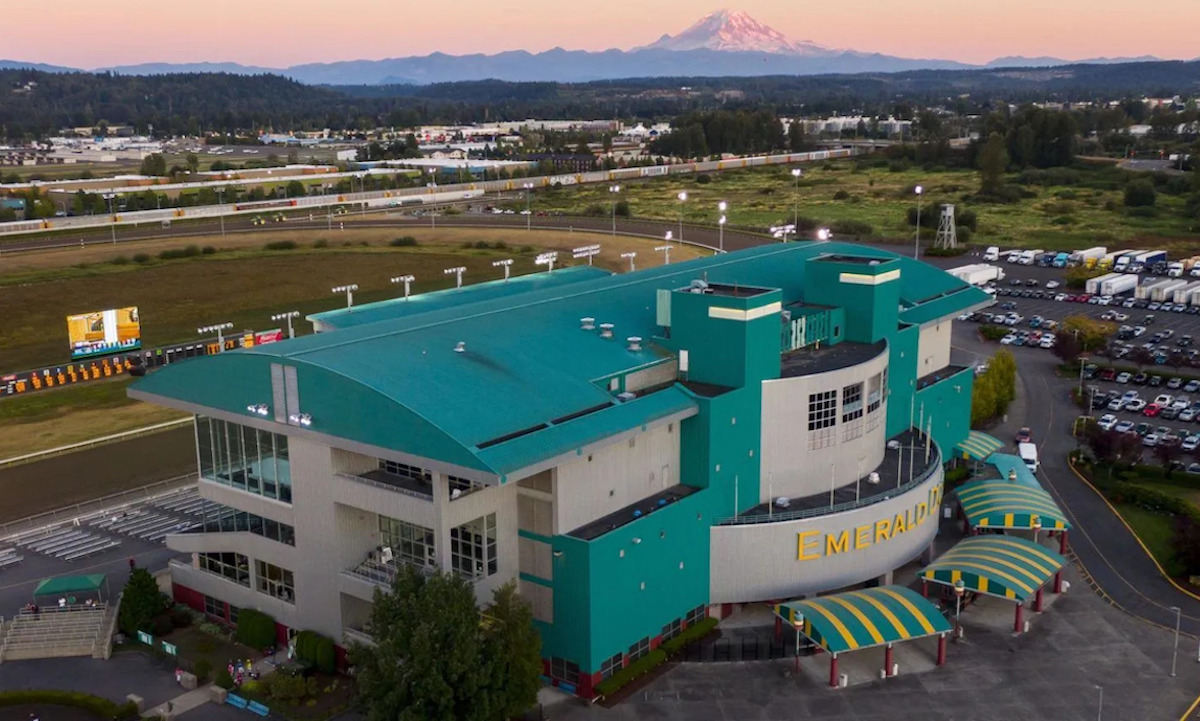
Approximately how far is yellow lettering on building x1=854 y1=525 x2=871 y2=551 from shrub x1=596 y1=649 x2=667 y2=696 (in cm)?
1067

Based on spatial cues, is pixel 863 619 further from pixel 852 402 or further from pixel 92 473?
pixel 92 473

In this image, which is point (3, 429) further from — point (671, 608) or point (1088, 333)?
point (1088, 333)

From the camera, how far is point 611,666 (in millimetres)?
43344

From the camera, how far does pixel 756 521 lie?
159 feet

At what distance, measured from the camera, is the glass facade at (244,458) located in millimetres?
45844

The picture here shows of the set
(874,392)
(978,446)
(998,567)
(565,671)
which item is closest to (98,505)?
(565,671)

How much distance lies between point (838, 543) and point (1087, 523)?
19.5 metres

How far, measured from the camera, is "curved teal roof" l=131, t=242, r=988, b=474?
133 feet

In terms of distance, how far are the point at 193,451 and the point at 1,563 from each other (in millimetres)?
19406

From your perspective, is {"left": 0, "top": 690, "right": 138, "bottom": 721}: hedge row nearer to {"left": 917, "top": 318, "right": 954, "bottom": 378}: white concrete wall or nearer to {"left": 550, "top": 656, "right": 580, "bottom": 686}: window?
{"left": 550, "top": 656, "right": 580, "bottom": 686}: window

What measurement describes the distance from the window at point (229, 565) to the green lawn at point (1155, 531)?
4349 centimetres

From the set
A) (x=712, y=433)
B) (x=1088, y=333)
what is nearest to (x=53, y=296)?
(x=712, y=433)

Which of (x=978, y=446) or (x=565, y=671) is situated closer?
(x=565, y=671)

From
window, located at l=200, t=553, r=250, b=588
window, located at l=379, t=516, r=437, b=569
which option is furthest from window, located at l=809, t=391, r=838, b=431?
window, located at l=200, t=553, r=250, b=588
